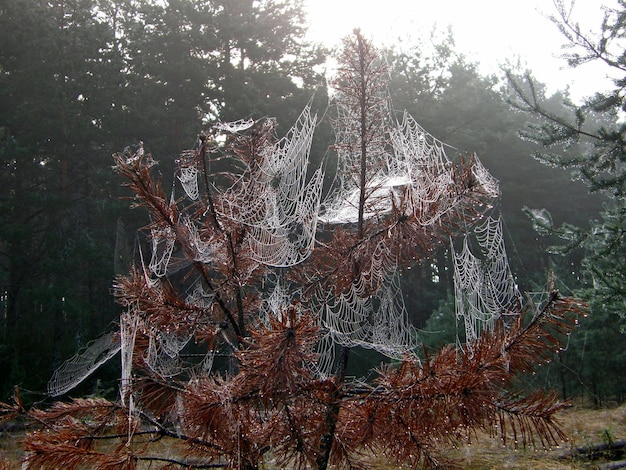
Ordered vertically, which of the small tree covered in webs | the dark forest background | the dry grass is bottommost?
the dry grass

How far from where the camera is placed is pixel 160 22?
50.4ft

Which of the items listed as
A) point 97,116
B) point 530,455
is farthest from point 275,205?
point 97,116

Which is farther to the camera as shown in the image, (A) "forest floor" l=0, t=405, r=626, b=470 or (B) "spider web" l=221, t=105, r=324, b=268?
(A) "forest floor" l=0, t=405, r=626, b=470

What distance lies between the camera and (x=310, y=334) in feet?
6.34

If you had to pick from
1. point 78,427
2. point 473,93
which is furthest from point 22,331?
point 473,93

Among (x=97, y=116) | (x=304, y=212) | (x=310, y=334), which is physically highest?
(x=97, y=116)

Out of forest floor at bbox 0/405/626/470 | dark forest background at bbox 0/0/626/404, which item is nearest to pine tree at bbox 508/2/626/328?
forest floor at bbox 0/405/626/470

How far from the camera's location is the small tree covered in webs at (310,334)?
2150mm

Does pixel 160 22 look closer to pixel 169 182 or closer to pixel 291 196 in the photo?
pixel 169 182

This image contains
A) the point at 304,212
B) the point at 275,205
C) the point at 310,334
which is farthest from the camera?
the point at 275,205

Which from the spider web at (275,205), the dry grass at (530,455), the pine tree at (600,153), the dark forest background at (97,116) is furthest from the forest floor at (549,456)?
the dark forest background at (97,116)

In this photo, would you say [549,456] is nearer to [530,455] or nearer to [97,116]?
[530,455]

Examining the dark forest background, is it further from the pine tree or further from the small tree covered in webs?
the small tree covered in webs

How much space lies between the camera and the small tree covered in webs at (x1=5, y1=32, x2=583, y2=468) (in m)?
2.15
